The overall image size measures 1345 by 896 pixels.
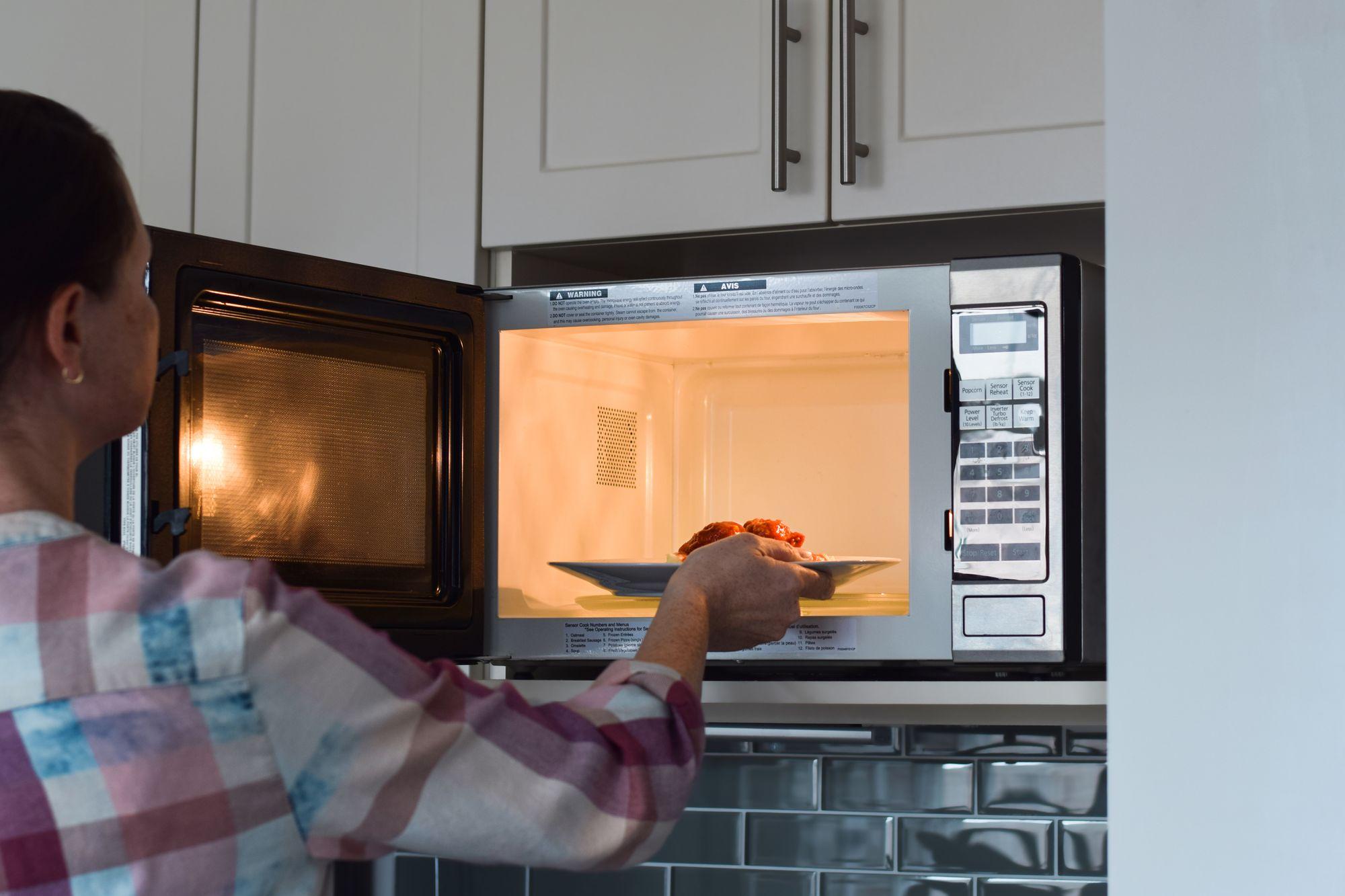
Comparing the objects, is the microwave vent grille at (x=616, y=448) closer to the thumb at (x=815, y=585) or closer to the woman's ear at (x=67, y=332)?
the thumb at (x=815, y=585)

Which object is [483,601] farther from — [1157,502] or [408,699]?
[1157,502]

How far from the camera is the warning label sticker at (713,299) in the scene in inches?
45.2

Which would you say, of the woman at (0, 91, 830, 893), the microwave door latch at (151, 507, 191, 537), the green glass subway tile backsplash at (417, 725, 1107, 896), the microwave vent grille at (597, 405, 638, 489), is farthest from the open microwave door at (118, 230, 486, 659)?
the green glass subway tile backsplash at (417, 725, 1107, 896)

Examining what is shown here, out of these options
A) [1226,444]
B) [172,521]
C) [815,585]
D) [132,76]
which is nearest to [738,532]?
[815,585]

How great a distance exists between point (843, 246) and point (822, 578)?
0.43 meters

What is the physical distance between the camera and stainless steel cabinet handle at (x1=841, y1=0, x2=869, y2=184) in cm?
120

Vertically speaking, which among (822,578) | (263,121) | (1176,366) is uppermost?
(263,121)

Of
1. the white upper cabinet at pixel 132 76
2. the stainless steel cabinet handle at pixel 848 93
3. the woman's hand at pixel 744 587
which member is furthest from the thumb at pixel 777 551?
the white upper cabinet at pixel 132 76

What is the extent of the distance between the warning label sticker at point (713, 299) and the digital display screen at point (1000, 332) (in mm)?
81

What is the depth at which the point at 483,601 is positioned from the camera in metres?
1.22

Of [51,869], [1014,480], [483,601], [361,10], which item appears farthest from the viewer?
[361,10]

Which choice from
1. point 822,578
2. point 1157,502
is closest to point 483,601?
point 822,578

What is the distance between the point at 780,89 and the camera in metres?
1.20

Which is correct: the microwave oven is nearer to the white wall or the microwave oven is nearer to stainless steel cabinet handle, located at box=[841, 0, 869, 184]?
stainless steel cabinet handle, located at box=[841, 0, 869, 184]
